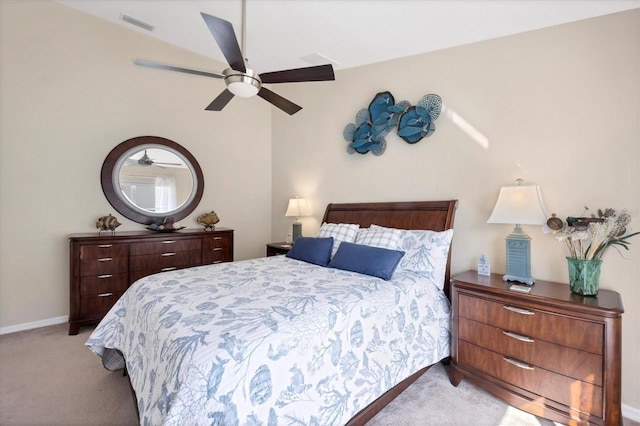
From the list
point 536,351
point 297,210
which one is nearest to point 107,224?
point 297,210

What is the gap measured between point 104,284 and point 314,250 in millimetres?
2247

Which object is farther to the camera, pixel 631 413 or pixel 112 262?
pixel 112 262

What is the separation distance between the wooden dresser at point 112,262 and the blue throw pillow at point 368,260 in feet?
6.51

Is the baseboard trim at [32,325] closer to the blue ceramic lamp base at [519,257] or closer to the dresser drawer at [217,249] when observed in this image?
the dresser drawer at [217,249]

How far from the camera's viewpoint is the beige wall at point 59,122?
2982 mm

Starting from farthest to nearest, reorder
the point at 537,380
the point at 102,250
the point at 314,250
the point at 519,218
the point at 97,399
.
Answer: the point at 102,250, the point at 314,250, the point at 519,218, the point at 97,399, the point at 537,380

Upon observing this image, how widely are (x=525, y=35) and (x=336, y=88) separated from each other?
207 cm

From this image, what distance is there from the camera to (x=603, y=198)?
2105 mm

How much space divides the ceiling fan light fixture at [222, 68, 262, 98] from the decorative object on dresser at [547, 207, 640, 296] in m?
2.33

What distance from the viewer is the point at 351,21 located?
2.79m

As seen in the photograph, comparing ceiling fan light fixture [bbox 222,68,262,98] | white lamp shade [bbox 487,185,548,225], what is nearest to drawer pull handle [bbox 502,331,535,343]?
white lamp shade [bbox 487,185,548,225]

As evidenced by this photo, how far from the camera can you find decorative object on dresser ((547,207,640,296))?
73.5 inches

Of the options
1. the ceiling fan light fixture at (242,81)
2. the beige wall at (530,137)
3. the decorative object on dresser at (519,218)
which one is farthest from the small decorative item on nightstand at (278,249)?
the decorative object on dresser at (519,218)

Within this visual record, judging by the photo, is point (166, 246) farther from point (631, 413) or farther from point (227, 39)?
point (631, 413)
